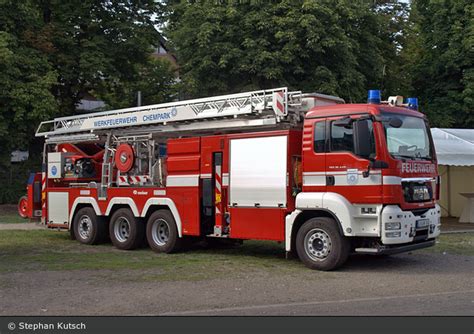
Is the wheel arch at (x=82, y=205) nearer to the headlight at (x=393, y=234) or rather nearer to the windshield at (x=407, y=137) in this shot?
the headlight at (x=393, y=234)

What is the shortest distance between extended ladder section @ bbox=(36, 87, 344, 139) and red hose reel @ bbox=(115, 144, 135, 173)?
1.73ft

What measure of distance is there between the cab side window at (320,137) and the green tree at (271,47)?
40.0 ft

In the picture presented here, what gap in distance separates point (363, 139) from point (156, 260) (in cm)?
498

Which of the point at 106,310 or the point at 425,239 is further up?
the point at 425,239

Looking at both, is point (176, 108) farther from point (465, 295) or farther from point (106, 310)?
point (465, 295)

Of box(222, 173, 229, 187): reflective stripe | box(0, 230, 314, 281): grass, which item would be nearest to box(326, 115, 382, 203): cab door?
box(0, 230, 314, 281): grass

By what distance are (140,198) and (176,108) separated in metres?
2.29

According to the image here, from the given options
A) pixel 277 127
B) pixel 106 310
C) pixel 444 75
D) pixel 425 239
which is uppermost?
pixel 444 75

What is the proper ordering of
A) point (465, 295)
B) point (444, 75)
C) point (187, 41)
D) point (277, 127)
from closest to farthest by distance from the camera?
point (465, 295) → point (277, 127) → point (187, 41) → point (444, 75)

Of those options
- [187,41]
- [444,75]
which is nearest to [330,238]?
[187,41]

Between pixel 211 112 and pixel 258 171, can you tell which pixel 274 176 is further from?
pixel 211 112

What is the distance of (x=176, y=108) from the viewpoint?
12695mm

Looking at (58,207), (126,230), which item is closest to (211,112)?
(126,230)

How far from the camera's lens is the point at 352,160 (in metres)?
10.1
